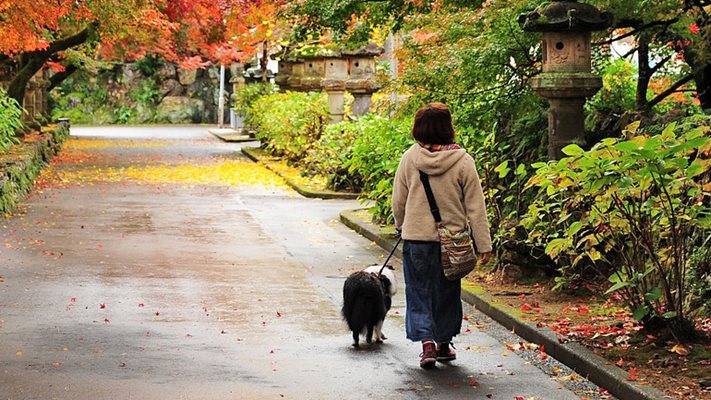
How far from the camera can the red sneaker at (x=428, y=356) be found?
26.8 ft

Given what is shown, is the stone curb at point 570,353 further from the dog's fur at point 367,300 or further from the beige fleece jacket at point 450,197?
the dog's fur at point 367,300

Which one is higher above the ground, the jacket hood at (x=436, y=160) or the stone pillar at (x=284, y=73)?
the stone pillar at (x=284, y=73)

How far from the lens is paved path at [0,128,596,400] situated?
763 centimetres

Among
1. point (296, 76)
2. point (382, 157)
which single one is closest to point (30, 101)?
point (296, 76)

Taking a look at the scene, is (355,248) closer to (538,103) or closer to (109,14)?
(538,103)

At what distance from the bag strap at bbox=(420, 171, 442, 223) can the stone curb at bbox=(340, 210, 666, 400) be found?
50.0 inches

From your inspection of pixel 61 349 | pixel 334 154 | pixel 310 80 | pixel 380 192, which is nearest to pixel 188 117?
pixel 310 80

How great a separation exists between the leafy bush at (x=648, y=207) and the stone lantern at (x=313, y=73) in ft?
79.7

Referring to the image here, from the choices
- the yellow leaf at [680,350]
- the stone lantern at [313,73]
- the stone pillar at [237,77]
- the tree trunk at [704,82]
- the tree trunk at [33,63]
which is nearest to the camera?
the yellow leaf at [680,350]

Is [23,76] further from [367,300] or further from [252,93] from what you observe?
[367,300]

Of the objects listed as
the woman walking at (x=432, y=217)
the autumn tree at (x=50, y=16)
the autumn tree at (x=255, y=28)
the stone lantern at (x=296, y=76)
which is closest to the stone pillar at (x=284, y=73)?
the stone lantern at (x=296, y=76)

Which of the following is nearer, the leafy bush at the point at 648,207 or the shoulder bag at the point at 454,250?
the leafy bush at the point at 648,207

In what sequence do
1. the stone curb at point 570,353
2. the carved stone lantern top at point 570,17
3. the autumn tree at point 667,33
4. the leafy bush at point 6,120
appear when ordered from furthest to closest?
the leafy bush at point 6,120
the autumn tree at point 667,33
the carved stone lantern top at point 570,17
the stone curb at point 570,353

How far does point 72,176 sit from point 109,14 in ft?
15.0
